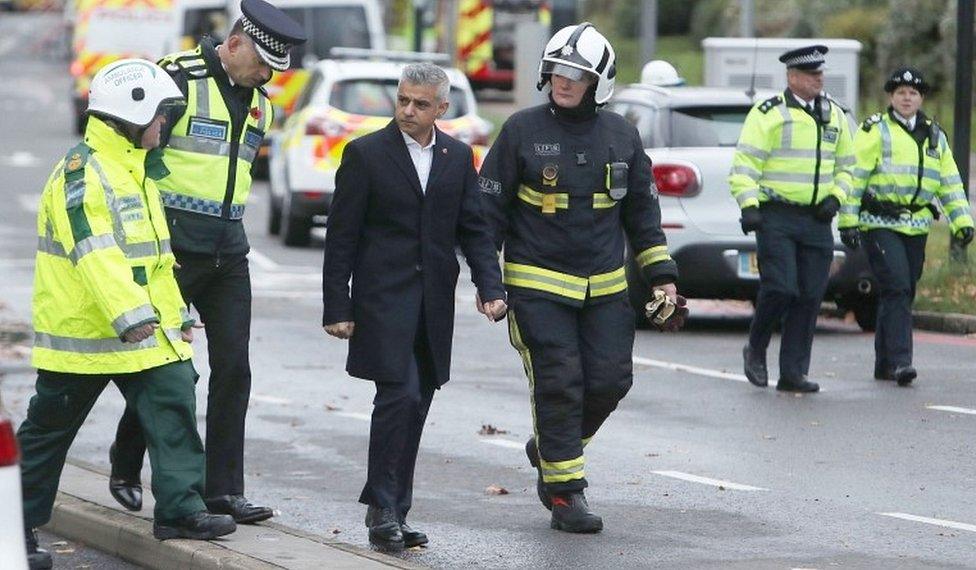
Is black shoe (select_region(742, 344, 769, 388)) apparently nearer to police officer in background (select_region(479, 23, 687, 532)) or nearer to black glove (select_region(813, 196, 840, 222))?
black glove (select_region(813, 196, 840, 222))

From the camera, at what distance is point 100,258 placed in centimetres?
718

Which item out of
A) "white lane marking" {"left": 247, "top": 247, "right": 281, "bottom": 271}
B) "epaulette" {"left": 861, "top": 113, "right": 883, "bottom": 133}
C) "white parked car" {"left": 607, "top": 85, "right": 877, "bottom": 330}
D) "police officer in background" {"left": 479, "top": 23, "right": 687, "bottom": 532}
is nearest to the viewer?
"police officer in background" {"left": 479, "top": 23, "right": 687, "bottom": 532}

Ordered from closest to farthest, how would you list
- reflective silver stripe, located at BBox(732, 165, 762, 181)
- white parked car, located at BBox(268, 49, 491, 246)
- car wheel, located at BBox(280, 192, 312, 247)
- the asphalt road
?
the asphalt road → reflective silver stripe, located at BBox(732, 165, 762, 181) → white parked car, located at BBox(268, 49, 491, 246) → car wheel, located at BBox(280, 192, 312, 247)

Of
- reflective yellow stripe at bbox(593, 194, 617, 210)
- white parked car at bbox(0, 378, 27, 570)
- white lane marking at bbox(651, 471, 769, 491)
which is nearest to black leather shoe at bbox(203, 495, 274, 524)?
reflective yellow stripe at bbox(593, 194, 617, 210)

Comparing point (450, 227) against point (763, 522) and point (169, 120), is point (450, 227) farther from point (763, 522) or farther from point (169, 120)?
point (763, 522)

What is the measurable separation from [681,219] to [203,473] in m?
7.14

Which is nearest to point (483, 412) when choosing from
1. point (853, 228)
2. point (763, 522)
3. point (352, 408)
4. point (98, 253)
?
point (352, 408)

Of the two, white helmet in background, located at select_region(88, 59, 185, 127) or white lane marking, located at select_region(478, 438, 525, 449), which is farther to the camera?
white lane marking, located at select_region(478, 438, 525, 449)

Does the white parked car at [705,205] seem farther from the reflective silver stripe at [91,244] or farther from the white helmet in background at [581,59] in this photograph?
the reflective silver stripe at [91,244]

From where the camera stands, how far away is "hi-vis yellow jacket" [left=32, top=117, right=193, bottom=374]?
7.23 m

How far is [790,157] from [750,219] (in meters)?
0.46

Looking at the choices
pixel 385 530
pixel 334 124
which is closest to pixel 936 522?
pixel 385 530

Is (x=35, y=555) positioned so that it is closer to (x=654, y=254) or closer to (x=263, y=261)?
(x=654, y=254)

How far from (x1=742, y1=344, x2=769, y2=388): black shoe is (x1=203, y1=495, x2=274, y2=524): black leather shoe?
4594 mm
